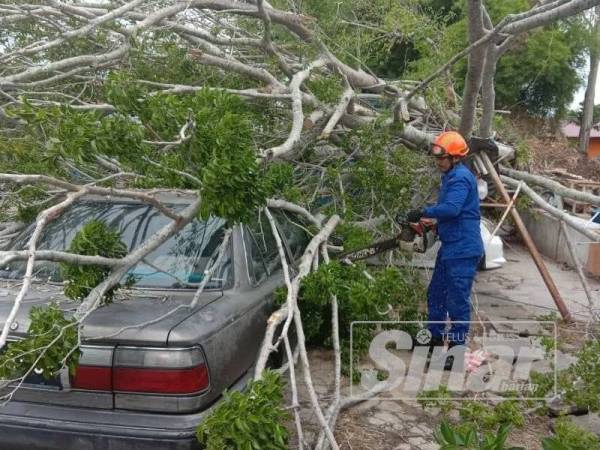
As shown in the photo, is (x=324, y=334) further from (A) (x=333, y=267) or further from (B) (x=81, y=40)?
(B) (x=81, y=40)

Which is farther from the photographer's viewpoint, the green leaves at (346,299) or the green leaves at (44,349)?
the green leaves at (346,299)

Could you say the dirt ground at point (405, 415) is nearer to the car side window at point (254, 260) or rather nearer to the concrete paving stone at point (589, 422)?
the concrete paving stone at point (589, 422)

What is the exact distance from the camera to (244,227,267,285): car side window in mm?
3555

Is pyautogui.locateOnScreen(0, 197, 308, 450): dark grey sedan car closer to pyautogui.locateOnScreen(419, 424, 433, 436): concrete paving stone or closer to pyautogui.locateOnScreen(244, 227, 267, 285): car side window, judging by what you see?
pyautogui.locateOnScreen(244, 227, 267, 285): car side window

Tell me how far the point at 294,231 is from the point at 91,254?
186 cm

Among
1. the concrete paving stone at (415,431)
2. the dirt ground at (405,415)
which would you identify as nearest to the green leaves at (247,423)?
the dirt ground at (405,415)

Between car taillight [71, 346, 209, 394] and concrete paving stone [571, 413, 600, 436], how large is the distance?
2.55 meters

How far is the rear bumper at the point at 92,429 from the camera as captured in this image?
256 centimetres

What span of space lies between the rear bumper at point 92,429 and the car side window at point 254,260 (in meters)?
1.01

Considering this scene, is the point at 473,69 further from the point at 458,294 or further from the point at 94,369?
the point at 94,369

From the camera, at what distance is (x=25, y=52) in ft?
14.1

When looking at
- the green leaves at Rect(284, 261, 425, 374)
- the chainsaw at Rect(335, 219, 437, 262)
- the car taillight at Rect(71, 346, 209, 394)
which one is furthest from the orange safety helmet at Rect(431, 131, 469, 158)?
the car taillight at Rect(71, 346, 209, 394)

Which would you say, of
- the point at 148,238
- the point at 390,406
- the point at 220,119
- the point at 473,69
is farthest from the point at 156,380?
the point at 473,69

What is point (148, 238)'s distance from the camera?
3518 millimetres
